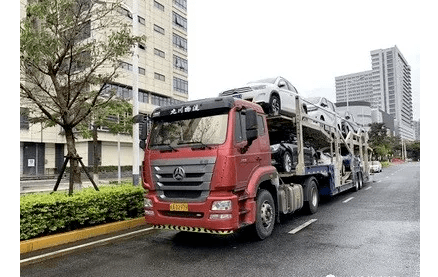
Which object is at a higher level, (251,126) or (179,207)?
(251,126)

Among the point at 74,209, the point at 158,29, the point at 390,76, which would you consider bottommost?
the point at 74,209

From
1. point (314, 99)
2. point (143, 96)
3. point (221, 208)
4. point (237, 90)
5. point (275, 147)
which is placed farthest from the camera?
point (143, 96)

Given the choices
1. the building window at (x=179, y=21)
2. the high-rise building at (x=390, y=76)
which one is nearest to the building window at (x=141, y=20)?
the building window at (x=179, y=21)

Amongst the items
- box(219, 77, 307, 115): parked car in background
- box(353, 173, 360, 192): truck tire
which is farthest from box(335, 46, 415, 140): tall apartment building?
box(219, 77, 307, 115): parked car in background

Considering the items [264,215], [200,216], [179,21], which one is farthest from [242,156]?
[179,21]

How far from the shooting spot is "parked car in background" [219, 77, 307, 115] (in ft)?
28.0

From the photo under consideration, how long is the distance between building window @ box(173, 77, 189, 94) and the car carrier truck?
43.0m

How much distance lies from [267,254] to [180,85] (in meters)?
46.1

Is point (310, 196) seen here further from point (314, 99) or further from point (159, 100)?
point (159, 100)

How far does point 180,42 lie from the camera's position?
166ft

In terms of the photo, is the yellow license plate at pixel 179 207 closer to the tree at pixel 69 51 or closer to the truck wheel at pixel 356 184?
the tree at pixel 69 51

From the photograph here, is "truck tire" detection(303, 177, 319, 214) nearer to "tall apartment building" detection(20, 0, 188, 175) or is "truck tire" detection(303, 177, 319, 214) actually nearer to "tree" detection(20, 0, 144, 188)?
"tree" detection(20, 0, 144, 188)

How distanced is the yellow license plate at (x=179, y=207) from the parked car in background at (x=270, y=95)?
368 cm

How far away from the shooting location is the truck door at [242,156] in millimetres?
5689
